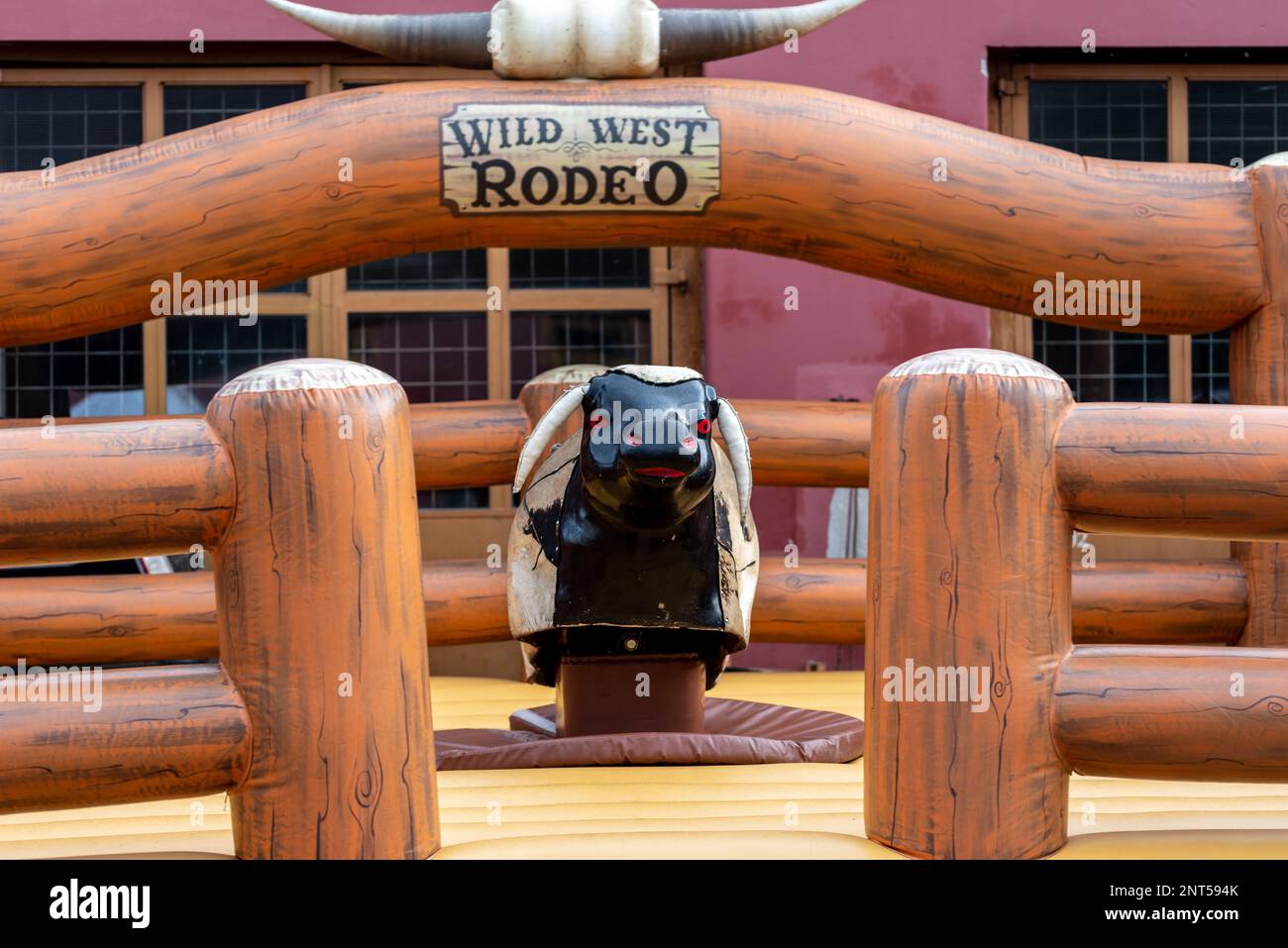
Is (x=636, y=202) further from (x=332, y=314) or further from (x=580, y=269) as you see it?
(x=332, y=314)

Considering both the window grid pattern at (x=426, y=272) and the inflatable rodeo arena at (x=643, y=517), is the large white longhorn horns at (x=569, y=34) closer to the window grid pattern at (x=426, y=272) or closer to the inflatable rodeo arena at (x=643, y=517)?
the inflatable rodeo arena at (x=643, y=517)

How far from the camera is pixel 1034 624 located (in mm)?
2564

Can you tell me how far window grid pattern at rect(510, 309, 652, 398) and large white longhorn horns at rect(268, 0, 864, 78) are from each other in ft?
6.25

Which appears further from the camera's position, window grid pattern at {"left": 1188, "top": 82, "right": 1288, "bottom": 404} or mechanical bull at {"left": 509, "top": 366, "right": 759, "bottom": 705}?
window grid pattern at {"left": 1188, "top": 82, "right": 1288, "bottom": 404}

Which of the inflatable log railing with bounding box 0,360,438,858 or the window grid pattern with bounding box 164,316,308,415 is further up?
the window grid pattern with bounding box 164,316,308,415

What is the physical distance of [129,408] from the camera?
6246 millimetres

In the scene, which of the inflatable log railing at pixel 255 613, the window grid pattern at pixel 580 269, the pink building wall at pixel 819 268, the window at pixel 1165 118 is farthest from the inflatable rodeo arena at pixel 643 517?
the window at pixel 1165 118

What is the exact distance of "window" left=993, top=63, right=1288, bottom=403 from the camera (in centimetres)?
634

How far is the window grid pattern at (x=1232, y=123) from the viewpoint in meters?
6.36

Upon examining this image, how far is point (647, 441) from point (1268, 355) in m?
2.26

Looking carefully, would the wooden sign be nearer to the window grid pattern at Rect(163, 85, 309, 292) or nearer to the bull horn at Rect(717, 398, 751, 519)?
the bull horn at Rect(717, 398, 751, 519)

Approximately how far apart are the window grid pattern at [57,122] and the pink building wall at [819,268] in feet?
0.82

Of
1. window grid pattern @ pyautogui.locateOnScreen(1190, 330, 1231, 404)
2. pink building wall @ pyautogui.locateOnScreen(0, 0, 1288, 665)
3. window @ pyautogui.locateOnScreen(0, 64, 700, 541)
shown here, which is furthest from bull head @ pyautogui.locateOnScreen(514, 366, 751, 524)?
window grid pattern @ pyautogui.locateOnScreen(1190, 330, 1231, 404)

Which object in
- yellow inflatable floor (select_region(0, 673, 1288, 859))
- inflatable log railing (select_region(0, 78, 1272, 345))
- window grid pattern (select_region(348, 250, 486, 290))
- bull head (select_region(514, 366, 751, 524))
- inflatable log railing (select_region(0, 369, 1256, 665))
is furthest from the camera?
window grid pattern (select_region(348, 250, 486, 290))
